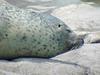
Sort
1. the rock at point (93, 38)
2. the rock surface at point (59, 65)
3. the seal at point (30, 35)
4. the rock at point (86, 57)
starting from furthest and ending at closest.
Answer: the rock at point (93, 38)
the seal at point (30, 35)
the rock at point (86, 57)
the rock surface at point (59, 65)

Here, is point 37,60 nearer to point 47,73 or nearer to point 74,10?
point 47,73

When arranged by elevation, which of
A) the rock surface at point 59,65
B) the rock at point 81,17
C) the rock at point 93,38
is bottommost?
the rock surface at point 59,65

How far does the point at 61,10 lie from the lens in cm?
725

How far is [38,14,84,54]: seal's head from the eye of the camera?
12.9 feet

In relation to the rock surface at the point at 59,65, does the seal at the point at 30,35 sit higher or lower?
higher

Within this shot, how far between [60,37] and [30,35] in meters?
0.40

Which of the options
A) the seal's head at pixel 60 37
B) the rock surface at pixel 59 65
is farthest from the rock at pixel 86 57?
the seal's head at pixel 60 37

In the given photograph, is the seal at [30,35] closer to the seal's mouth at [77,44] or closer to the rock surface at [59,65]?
the seal's mouth at [77,44]

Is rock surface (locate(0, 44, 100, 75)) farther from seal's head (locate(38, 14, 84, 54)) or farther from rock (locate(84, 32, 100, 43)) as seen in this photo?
rock (locate(84, 32, 100, 43))

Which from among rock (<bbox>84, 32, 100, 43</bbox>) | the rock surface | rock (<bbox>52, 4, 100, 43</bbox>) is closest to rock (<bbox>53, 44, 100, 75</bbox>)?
the rock surface

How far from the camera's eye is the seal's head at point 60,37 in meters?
3.94

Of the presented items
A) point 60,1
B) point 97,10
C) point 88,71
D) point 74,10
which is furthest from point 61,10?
point 88,71

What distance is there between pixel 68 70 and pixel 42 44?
0.59m

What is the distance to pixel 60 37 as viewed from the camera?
3.99m
